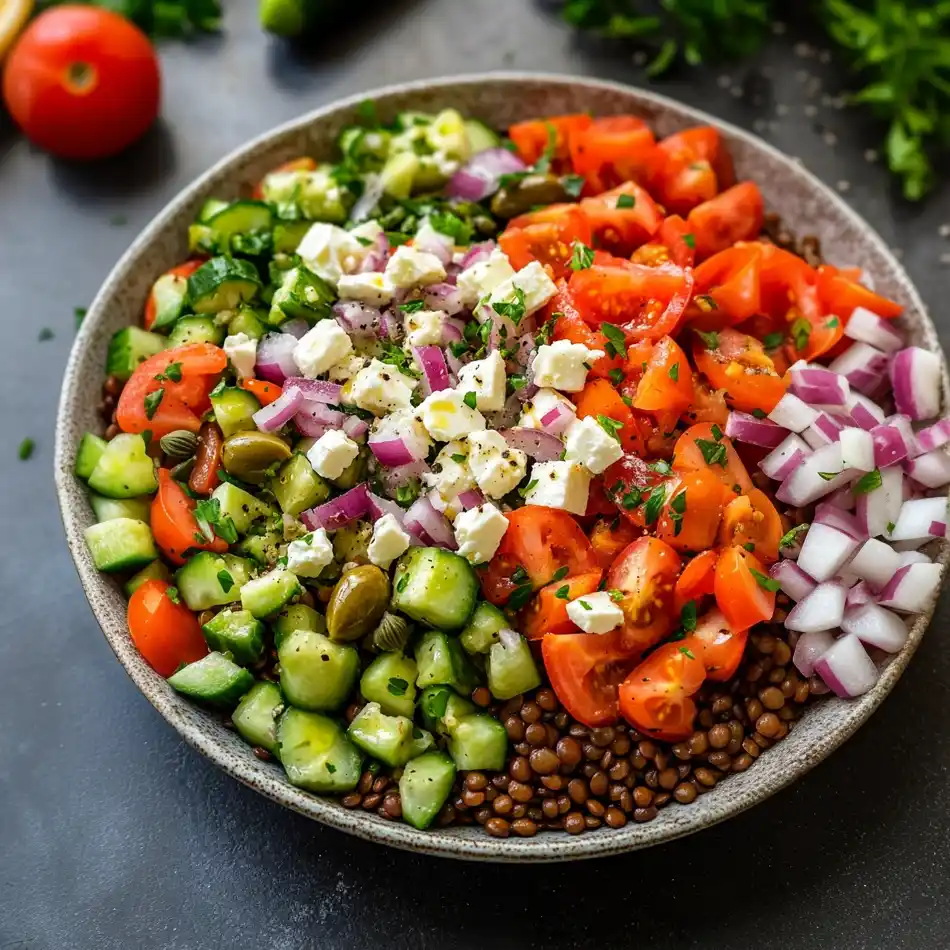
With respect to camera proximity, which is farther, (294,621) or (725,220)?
(725,220)

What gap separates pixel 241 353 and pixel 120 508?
53cm

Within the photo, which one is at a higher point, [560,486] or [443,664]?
[560,486]

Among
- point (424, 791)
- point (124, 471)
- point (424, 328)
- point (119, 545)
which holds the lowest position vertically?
point (424, 791)

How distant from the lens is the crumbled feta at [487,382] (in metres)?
2.63

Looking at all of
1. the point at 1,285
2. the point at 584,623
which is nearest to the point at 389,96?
the point at 1,285

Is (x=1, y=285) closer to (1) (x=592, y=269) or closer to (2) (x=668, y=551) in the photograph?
(1) (x=592, y=269)

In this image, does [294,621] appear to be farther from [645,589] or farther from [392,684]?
[645,589]

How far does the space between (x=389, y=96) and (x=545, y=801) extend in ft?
7.49

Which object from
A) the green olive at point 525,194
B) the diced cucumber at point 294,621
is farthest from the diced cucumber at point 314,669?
the green olive at point 525,194

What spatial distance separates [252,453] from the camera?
265cm

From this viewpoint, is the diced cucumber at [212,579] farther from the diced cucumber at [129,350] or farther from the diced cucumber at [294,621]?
the diced cucumber at [129,350]

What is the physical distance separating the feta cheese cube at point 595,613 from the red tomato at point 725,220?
1.22 meters

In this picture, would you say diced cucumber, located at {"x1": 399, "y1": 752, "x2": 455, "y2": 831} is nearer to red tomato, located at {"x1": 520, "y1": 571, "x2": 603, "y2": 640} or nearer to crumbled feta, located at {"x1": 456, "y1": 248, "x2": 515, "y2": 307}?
red tomato, located at {"x1": 520, "y1": 571, "x2": 603, "y2": 640}

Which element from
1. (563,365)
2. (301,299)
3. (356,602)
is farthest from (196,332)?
(563,365)
